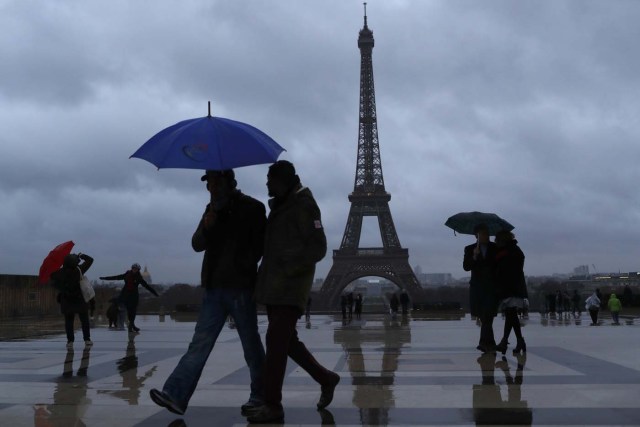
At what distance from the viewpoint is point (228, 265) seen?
5.35 metres

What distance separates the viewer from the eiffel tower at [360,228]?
66.2 meters

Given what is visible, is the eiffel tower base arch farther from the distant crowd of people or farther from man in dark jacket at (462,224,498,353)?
the distant crowd of people

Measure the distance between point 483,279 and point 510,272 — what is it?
0.37 metres

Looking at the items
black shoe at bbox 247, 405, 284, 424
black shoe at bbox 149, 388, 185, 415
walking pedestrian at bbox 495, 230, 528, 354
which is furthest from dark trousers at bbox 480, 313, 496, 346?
black shoe at bbox 149, 388, 185, 415

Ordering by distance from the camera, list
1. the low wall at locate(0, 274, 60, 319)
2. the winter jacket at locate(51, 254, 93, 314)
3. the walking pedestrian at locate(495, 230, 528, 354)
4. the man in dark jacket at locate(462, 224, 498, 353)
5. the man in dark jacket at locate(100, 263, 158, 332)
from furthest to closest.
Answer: the low wall at locate(0, 274, 60, 319), the man in dark jacket at locate(100, 263, 158, 332), the winter jacket at locate(51, 254, 93, 314), the man in dark jacket at locate(462, 224, 498, 353), the walking pedestrian at locate(495, 230, 528, 354)

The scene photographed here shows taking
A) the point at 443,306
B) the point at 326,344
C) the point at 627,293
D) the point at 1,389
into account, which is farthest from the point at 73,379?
the point at 627,293

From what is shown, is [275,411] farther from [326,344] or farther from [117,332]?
[117,332]

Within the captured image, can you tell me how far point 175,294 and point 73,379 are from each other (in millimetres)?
86896

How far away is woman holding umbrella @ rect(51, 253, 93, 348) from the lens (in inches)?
417

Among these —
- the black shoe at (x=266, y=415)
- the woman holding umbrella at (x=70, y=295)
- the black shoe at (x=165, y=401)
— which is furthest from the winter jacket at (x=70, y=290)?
the black shoe at (x=266, y=415)

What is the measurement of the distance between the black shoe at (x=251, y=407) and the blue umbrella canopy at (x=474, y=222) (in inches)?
239

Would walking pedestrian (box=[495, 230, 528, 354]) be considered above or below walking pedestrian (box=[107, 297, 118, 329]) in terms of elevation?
above

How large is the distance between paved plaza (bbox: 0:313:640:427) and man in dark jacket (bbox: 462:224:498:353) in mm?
509

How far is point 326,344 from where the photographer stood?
36.4 feet
